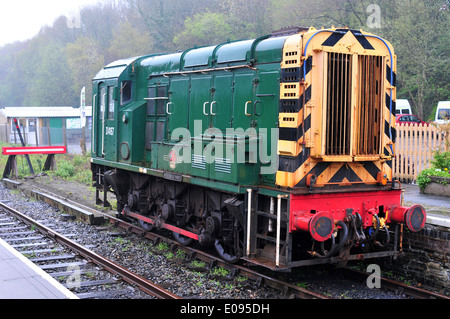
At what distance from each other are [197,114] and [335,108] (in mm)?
3186

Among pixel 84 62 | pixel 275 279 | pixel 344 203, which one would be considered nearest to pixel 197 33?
pixel 84 62

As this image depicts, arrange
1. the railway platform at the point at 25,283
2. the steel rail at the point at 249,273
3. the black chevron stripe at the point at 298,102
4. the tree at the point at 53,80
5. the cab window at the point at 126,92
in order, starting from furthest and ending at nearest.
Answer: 1. the tree at the point at 53,80
2. the cab window at the point at 126,92
3. the black chevron stripe at the point at 298,102
4. the steel rail at the point at 249,273
5. the railway platform at the point at 25,283

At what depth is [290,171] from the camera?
7297 mm

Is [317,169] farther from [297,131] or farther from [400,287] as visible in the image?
[400,287]

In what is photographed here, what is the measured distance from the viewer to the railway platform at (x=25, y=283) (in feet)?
20.1

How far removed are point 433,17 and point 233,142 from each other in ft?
A: 94.5

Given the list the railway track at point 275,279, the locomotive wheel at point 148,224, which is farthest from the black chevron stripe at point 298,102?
the locomotive wheel at point 148,224

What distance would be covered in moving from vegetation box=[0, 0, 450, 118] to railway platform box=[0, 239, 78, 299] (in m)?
13.2

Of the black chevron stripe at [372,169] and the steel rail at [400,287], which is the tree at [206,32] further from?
the steel rail at [400,287]

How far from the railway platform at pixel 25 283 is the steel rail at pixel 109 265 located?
136 cm

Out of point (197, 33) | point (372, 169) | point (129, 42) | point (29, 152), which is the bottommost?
point (29, 152)

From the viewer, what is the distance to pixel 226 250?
9.01 m

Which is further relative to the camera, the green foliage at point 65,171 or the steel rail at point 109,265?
the green foliage at point 65,171

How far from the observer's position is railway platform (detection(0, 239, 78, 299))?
612 cm
